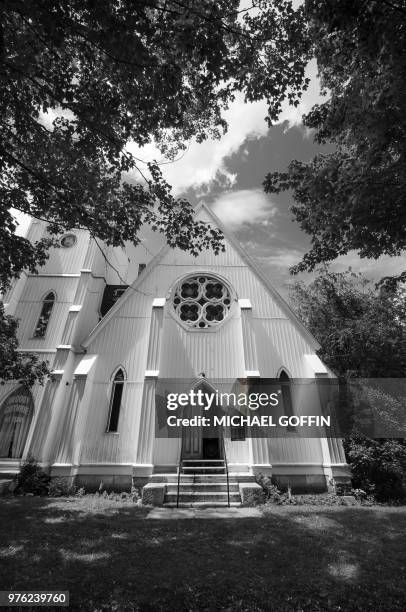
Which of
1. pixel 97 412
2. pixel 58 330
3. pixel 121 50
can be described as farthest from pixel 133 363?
pixel 121 50

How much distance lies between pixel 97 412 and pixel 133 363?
2526 millimetres

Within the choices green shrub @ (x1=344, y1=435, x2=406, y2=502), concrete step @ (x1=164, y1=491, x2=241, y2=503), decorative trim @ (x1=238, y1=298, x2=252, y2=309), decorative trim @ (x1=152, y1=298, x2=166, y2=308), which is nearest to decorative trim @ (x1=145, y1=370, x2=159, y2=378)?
decorative trim @ (x1=152, y1=298, x2=166, y2=308)

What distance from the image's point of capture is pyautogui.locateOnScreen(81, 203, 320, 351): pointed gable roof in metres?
14.6

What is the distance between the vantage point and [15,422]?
1363 centimetres

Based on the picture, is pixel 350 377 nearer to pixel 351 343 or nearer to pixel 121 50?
pixel 351 343

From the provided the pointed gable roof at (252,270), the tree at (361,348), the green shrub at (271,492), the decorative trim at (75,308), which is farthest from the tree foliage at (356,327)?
the decorative trim at (75,308)

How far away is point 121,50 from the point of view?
5074 millimetres

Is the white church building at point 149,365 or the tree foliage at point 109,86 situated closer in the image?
the tree foliage at point 109,86

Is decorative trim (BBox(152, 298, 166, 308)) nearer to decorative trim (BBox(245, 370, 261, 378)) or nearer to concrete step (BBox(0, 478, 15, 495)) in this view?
decorative trim (BBox(245, 370, 261, 378))

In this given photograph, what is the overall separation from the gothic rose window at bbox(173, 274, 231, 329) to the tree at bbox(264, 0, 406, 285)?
23.1 ft

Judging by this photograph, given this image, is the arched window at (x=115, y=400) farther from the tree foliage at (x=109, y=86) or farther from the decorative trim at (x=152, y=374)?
the tree foliage at (x=109, y=86)

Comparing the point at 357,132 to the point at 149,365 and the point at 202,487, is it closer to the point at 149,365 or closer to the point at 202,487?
the point at 149,365

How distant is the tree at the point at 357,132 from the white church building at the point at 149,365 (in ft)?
21.2

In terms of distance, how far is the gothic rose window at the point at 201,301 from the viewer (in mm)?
15319
